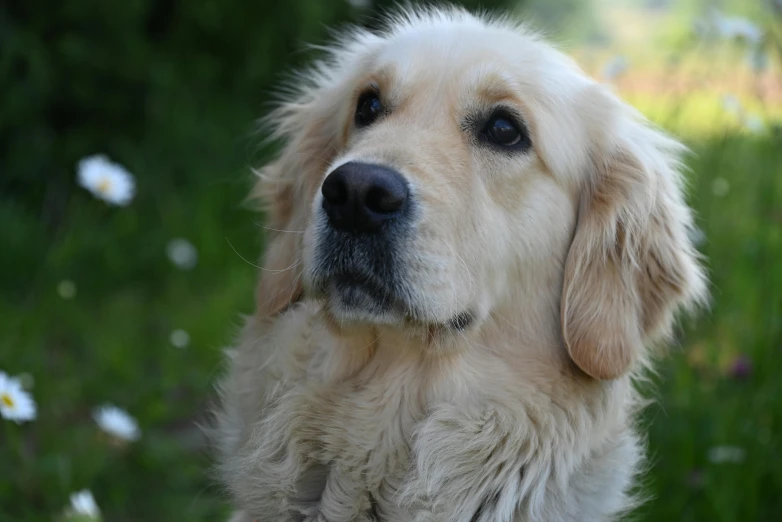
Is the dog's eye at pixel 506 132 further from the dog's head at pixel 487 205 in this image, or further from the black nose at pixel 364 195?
the black nose at pixel 364 195

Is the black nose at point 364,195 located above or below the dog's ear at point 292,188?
above

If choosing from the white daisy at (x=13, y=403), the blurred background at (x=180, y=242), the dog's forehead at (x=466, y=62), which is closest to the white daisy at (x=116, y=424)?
the blurred background at (x=180, y=242)

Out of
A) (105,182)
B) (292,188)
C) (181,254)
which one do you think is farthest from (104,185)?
(292,188)

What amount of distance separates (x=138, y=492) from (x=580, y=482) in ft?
6.57

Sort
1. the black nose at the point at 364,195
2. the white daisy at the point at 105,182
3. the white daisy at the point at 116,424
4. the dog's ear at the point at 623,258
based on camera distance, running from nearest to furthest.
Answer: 1. the black nose at the point at 364,195
2. the dog's ear at the point at 623,258
3. the white daisy at the point at 116,424
4. the white daisy at the point at 105,182

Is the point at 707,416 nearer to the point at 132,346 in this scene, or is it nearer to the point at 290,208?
the point at 290,208

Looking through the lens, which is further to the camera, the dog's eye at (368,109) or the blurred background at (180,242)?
the blurred background at (180,242)

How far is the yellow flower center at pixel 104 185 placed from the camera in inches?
169

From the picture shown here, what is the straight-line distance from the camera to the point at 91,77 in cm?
554

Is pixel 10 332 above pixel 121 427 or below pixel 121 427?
below

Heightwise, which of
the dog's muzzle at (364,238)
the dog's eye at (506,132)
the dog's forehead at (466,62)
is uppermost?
the dog's forehead at (466,62)

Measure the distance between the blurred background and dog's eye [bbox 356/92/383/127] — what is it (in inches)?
34.7

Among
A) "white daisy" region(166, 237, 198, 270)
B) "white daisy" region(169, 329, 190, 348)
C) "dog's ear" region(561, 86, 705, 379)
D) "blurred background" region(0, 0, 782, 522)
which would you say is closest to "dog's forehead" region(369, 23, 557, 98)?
"dog's ear" region(561, 86, 705, 379)

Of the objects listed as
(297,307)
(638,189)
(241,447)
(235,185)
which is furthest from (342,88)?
(235,185)
